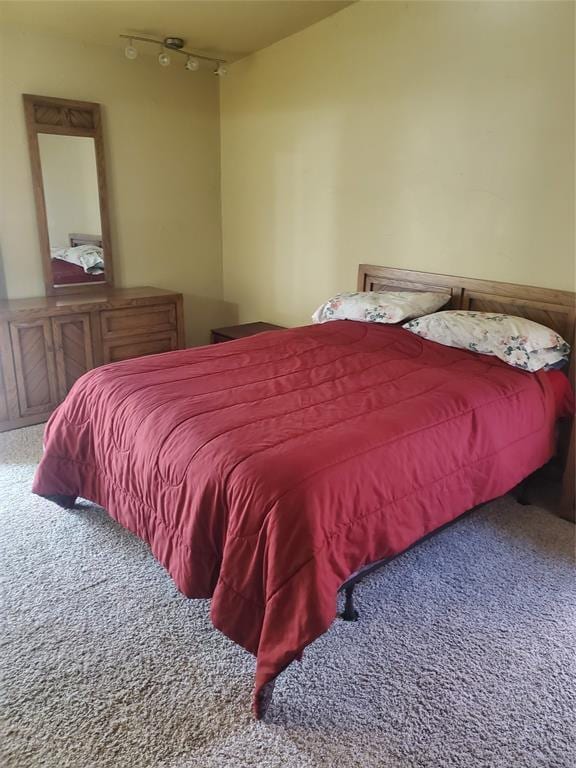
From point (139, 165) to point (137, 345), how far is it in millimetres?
1363

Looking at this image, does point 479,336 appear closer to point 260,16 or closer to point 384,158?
point 384,158

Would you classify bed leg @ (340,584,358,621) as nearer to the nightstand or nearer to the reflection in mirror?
the nightstand

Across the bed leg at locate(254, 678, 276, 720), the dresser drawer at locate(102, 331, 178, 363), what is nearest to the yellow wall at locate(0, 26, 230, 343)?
the dresser drawer at locate(102, 331, 178, 363)

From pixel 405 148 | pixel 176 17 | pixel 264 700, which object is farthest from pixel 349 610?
pixel 176 17

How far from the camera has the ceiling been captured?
9.93ft

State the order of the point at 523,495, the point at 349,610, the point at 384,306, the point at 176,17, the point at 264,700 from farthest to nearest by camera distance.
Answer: the point at 176,17 < the point at 384,306 < the point at 523,495 < the point at 349,610 < the point at 264,700

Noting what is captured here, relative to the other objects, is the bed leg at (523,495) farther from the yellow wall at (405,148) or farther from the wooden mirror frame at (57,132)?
the wooden mirror frame at (57,132)

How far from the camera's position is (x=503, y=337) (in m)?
2.38

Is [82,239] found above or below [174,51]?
below

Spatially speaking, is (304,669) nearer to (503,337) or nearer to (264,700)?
(264,700)

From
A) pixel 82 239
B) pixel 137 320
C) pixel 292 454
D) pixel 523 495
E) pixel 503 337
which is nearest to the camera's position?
pixel 292 454

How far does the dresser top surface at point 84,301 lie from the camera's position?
129 inches

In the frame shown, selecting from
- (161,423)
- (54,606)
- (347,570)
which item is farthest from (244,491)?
(54,606)

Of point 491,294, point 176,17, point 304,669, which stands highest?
point 176,17
